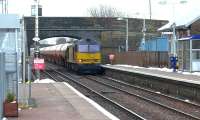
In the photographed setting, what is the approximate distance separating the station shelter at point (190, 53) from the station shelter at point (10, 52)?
1981 centimetres

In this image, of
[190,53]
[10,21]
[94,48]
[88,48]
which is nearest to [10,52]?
[10,21]

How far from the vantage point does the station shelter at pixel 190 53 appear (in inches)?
1575

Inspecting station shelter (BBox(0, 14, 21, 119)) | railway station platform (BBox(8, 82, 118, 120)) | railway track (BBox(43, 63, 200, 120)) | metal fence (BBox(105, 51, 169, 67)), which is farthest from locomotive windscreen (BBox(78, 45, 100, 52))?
station shelter (BBox(0, 14, 21, 119))

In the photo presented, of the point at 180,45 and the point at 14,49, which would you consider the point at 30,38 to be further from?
the point at 14,49

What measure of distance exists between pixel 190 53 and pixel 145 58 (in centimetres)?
2031

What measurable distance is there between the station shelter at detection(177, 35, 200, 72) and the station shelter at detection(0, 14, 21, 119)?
780 inches

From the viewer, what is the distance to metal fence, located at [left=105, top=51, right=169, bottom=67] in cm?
5545

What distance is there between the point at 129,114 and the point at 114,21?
278ft

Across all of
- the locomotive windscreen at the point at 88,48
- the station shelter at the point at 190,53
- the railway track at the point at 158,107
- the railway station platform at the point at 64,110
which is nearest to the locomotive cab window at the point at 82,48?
the locomotive windscreen at the point at 88,48

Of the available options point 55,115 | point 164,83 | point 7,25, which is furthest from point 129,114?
point 164,83

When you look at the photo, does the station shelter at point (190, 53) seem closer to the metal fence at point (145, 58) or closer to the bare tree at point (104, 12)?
the metal fence at point (145, 58)

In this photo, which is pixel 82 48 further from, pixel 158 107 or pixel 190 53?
pixel 158 107

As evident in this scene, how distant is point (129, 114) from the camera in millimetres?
19781

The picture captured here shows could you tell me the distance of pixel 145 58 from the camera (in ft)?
198
